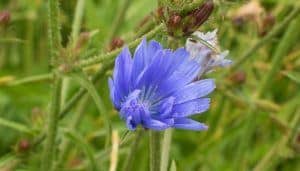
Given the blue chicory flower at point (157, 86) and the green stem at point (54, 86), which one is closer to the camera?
the blue chicory flower at point (157, 86)

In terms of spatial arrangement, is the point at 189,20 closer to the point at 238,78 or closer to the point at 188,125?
the point at 188,125

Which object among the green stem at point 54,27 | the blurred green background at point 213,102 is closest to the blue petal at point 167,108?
the green stem at point 54,27

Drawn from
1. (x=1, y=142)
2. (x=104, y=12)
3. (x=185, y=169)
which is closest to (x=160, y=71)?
(x=185, y=169)

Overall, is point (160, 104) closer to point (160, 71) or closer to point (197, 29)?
point (160, 71)

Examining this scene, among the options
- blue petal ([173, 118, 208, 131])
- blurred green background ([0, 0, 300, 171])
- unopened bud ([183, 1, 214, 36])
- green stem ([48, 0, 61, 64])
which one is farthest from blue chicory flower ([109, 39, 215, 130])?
blurred green background ([0, 0, 300, 171])

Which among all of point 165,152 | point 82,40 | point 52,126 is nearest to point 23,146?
point 52,126

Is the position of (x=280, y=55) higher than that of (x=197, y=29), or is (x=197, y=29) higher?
(x=280, y=55)

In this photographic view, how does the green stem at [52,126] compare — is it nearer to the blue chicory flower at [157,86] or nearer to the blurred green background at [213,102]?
the blurred green background at [213,102]
